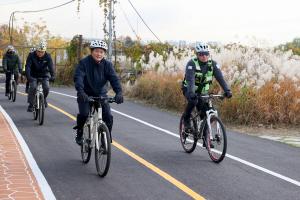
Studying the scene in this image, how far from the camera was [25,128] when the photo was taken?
42.2 ft

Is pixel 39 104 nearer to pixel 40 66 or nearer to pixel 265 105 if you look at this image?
pixel 40 66

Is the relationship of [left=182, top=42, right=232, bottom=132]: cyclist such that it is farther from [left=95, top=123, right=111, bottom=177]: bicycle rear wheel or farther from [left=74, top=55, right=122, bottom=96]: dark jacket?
[left=95, top=123, right=111, bottom=177]: bicycle rear wheel

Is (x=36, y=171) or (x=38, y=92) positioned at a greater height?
(x=38, y=92)

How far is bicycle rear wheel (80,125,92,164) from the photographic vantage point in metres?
8.72

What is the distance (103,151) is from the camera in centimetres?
796

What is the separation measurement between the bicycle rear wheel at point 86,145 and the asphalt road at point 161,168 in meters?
0.13

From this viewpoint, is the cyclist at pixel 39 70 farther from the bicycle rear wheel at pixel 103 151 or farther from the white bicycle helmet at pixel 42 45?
the bicycle rear wheel at pixel 103 151

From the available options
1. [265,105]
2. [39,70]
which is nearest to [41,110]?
[39,70]

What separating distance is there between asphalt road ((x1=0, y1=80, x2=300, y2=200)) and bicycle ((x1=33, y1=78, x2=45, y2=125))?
0.94 ft

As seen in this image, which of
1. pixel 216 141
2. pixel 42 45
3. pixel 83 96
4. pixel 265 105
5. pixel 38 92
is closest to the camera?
pixel 83 96

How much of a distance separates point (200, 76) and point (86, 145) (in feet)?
8.10

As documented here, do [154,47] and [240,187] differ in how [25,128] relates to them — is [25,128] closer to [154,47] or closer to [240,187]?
[240,187]

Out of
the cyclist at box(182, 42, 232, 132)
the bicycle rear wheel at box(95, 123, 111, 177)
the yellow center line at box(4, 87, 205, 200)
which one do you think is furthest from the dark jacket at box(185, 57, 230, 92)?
the bicycle rear wheel at box(95, 123, 111, 177)

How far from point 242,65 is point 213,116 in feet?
33.1
